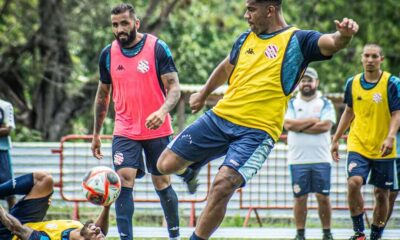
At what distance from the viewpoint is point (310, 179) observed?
40.2 feet

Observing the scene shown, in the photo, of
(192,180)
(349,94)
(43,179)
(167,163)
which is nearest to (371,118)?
(349,94)

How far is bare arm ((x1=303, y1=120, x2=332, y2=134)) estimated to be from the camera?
12.2 meters

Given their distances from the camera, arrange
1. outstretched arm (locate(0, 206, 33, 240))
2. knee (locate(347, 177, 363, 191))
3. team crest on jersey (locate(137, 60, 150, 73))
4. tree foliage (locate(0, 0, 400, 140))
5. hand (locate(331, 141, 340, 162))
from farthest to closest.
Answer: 1. tree foliage (locate(0, 0, 400, 140))
2. hand (locate(331, 141, 340, 162))
3. knee (locate(347, 177, 363, 191))
4. team crest on jersey (locate(137, 60, 150, 73))
5. outstretched arm (locate(0, 206, 33, 240))

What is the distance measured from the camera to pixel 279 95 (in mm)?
8000

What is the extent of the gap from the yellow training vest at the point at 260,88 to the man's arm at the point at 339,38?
38 cm

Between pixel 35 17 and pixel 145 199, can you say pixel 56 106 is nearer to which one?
pixel 35 17

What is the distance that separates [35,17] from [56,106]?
1959mm

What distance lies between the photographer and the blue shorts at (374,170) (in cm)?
1094

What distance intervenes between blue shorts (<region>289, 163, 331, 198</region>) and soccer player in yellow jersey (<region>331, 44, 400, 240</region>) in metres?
1.06

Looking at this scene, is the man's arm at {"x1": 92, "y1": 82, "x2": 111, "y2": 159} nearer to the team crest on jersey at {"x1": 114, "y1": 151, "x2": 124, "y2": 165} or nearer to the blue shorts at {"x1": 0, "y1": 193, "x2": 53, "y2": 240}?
the team crest on jersey at {"x1": 114, "y1": 151, "x2": 124, "y2": 165}

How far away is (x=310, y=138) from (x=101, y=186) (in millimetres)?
5047

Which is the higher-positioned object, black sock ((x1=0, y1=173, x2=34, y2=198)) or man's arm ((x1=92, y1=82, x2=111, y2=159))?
man's arm ((x1=92, y1=82, x2=111, y2=159))

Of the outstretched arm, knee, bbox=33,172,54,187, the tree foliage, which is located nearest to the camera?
the outstretched arm

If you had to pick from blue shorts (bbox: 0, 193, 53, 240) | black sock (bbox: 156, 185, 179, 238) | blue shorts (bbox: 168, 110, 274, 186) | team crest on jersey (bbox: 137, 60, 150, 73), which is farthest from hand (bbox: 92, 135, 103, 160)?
blue shorts (bbox: 168, 110, 274, 186)
